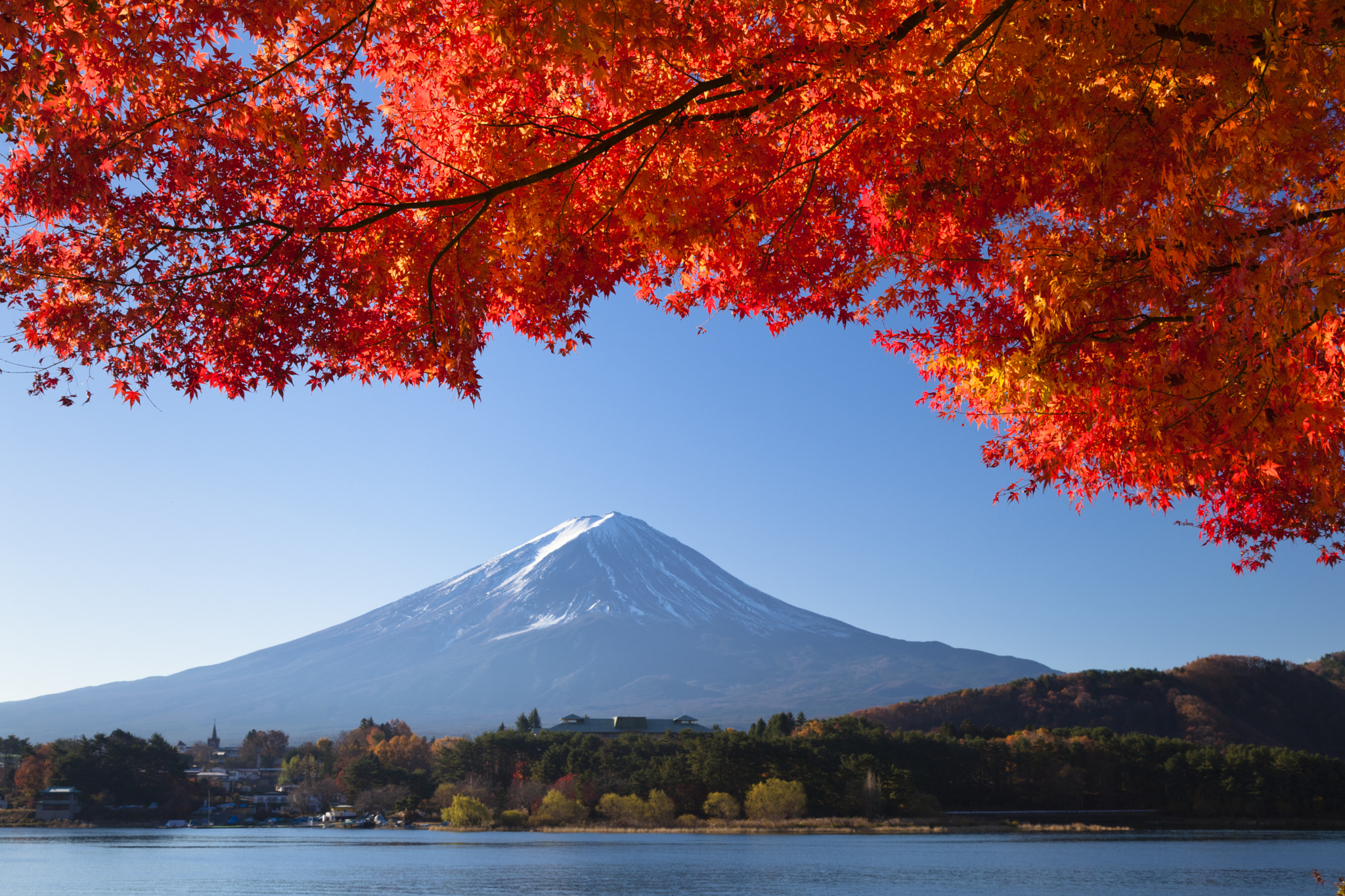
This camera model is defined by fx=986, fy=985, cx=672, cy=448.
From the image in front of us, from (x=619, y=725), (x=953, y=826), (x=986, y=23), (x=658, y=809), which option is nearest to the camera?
(x=986, y=23)

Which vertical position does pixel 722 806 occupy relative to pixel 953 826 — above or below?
above

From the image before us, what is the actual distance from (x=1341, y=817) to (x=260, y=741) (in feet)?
402

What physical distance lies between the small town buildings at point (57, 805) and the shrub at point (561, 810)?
41.1 metres

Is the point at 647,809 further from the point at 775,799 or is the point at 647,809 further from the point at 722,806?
the point at 775,799

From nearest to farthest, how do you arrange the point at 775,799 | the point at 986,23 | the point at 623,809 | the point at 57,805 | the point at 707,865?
1. the point at 986,23
2. the point at 707,865
3. the point at 775,799
4. the point at 623,809
5. the point at 57,805

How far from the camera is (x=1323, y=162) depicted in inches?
156

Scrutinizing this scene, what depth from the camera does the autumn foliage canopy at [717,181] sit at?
146 inches

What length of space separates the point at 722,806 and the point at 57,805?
57321 mm

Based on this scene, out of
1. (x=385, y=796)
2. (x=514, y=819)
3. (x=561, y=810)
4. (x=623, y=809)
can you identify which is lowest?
(x=514, y=819)

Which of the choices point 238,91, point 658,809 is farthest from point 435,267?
point 658,809

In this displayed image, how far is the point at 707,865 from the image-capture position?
45406 millimetres

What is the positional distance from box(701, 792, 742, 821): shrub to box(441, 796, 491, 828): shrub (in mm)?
17562

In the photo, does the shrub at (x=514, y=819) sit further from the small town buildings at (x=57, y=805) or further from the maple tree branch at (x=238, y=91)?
the maple tree branch at (x=238, y=91)

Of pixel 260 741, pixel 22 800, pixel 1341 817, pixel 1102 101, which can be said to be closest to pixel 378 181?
pixel 1102 101
